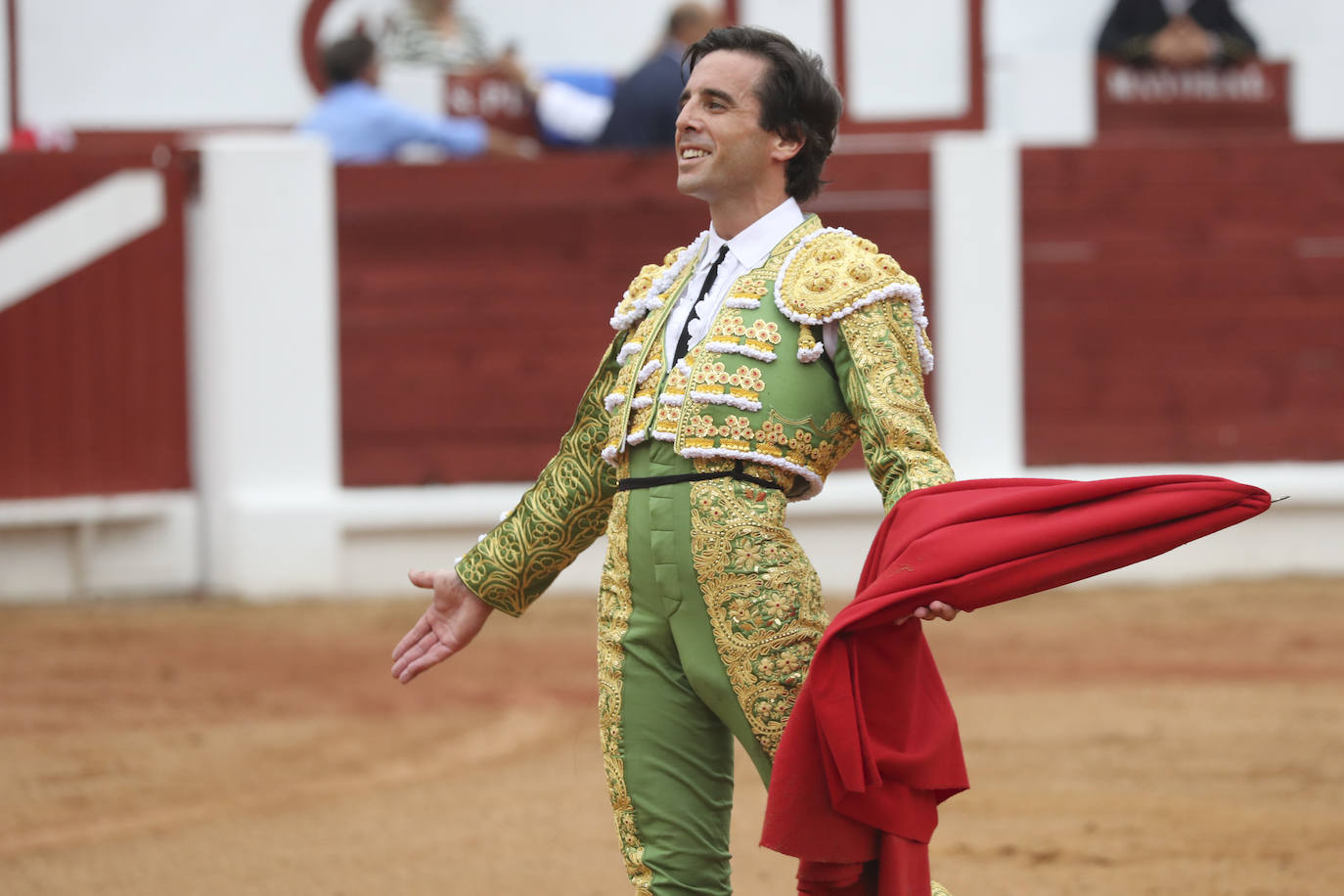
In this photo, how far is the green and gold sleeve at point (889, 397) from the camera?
7.54ft

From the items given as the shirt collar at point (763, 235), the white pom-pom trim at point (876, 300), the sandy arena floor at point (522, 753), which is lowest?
the sandy arena floor at point (522, 753)

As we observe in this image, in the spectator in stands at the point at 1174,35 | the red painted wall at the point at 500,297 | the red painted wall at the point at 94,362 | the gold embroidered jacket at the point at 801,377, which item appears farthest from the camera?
the spectator in stands at the point at 1174,35

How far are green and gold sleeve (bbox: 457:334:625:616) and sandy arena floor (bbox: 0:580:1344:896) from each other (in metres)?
1.10

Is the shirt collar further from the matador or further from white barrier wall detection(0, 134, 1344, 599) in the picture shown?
white barrier wall detection(0, 134, 1344, 599)

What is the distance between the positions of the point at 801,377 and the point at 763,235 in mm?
210

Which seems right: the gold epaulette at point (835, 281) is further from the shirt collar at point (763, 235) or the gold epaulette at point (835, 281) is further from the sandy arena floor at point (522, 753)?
the sandy arena floor at point (522, 753)

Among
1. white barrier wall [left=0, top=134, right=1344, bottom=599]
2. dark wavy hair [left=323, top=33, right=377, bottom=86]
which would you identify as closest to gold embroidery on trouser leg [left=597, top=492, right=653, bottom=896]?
white barrier wall [left=0, top=134, right=1344, bottom=599]

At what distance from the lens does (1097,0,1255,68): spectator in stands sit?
31.4 feet

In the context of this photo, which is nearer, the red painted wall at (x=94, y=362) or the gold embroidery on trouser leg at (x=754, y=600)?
the gold embroidery on trouser leg at (x=754, y=600)

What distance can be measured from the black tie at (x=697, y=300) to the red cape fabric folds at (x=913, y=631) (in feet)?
1.29

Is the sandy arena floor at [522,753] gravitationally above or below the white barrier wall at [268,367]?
below

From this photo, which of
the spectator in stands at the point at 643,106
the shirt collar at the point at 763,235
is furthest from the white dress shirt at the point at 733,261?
the spectator in stands at the point at 643,106

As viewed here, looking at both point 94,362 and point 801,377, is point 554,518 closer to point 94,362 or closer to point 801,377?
point 801,377

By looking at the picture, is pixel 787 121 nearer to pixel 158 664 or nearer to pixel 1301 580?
pixel 158 664
